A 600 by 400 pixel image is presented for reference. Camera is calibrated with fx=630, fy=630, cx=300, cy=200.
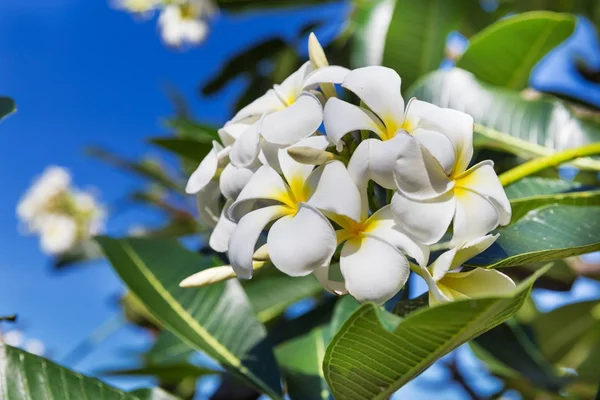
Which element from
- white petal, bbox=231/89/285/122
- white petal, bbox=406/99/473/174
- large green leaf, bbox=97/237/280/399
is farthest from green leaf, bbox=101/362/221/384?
white petal, bbox=406/99/473/174

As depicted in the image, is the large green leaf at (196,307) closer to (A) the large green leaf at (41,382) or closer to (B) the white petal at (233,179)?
(A) the large green leaf at (41,382)

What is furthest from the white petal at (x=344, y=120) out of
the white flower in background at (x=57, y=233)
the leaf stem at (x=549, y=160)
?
the white flower in background at (x=57, y=233)

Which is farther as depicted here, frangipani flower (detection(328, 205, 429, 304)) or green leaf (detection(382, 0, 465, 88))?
green leaf (detection(382, 0, 465, 88))

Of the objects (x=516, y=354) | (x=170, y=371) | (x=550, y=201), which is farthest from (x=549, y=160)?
(x=170, y=371)

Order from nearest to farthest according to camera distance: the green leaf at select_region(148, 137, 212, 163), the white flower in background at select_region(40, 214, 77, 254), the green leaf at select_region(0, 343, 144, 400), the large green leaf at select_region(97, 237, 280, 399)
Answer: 1. the green leaf at select_region(0, 343, 144, 400)
2. the large green leaf at select_region(97, 237, 280, 399)
3. the green leaf at select_region(148, 137, 212, 163)
4. the white flower in background at select_region(40, 214, 77, 254)

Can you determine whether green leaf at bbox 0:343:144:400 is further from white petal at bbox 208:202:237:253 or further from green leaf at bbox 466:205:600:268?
green leaf at bbox 466:205:600:268

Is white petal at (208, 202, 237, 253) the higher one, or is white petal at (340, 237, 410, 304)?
white petal at (208, 202, 237, 253)
